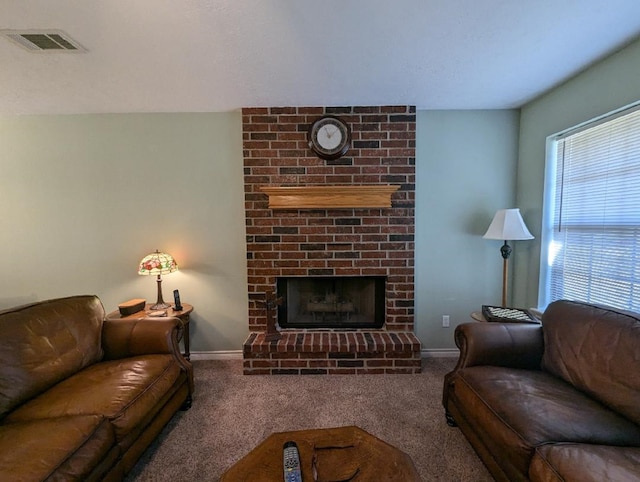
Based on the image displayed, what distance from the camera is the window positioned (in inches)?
68.7

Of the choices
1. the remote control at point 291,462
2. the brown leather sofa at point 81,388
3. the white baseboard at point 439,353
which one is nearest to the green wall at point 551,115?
the white baseboard at point 439,353

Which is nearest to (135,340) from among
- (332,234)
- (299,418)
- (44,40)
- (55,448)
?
(55,448)

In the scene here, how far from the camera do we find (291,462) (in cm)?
101

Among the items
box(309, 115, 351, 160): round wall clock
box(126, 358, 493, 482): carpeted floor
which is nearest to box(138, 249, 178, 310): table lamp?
box(126, 358, 493, 482): carpeted floor

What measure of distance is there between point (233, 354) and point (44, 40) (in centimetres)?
274

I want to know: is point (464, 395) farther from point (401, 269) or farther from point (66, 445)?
point (66, 445)

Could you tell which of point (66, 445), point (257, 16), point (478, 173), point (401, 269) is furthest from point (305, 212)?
point (66, 445)

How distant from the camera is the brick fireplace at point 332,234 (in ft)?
8.07

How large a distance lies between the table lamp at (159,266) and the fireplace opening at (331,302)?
1.02m

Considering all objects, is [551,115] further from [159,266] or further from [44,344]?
[44,344]

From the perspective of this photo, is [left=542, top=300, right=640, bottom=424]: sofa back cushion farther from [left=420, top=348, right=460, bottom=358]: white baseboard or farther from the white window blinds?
[left=420, top=348, right=460, bottom=358]: white baseboard

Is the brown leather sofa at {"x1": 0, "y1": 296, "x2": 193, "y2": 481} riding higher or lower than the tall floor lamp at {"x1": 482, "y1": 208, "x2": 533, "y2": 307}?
lower

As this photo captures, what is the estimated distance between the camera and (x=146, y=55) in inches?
68.4

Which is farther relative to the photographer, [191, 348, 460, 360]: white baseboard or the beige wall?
[191, 348, 460, 360]: white baseboard
